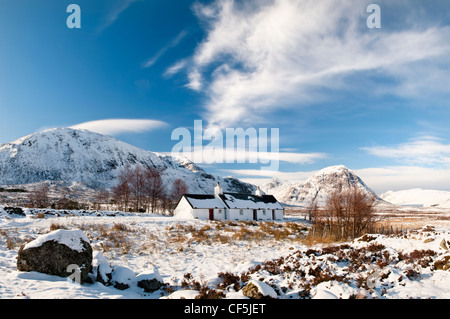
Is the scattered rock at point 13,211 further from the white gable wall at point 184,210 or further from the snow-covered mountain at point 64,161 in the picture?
the snow-covered mountain at point 64,161

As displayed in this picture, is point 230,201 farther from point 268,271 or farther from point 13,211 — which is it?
point 268,271

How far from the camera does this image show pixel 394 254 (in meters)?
12.9

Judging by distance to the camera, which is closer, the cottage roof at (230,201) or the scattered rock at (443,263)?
the scattered rock at (443,263)

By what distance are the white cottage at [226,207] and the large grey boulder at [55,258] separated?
37370mm

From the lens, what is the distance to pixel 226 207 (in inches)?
2057

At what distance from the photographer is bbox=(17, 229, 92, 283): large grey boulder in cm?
1057

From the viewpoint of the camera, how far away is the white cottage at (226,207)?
49.4m

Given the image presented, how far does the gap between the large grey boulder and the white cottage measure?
37.4 meters

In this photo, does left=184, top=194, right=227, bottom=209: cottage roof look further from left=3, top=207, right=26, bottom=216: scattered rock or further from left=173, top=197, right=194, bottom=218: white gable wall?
left=3, top=207, right=26, bottom=216: scattered rock

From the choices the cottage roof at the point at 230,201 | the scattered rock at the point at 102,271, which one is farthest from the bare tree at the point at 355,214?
the cottage roof at the point at 230,201

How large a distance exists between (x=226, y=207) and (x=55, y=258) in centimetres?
4246

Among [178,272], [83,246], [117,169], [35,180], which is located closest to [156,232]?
[178,272]

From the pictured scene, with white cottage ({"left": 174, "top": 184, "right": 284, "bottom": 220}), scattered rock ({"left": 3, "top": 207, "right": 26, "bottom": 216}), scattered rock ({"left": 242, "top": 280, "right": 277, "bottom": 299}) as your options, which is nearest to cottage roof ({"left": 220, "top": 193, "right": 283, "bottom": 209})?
white cottage ({"left": 174, "top": 184, "right": 284, "bottom": 220})
